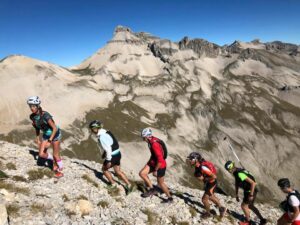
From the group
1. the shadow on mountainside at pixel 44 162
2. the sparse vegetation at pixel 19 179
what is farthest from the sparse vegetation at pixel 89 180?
the sparse vegetation at pixel 19 179

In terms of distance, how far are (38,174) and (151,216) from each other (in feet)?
23.4

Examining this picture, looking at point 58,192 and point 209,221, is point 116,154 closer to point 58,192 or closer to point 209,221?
point 58,192

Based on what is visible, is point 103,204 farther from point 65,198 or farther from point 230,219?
point 230,219

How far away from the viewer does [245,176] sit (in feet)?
59.3

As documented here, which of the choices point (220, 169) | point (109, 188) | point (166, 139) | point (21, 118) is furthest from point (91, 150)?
point (109, 188)

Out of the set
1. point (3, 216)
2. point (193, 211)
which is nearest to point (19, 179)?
point (3, 216)

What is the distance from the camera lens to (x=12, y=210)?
13.3m

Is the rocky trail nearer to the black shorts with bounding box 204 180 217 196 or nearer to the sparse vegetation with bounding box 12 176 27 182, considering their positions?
the sparse vegetation with bounding box 12 176 27 182

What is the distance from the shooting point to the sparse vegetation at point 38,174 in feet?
60.7

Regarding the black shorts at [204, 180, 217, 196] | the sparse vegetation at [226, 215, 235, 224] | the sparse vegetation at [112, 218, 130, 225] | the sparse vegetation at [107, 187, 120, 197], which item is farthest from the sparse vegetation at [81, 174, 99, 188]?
the sparse vegetation at [226, 215, 235, 224]

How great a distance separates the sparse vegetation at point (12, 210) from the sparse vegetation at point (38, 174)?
4.65 meters

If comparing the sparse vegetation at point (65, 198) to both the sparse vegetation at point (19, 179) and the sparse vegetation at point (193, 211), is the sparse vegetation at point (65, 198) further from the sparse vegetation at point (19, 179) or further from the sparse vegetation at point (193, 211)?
the sparse vegetation at point (193, 211)

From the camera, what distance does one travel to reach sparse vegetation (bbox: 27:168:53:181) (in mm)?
18498

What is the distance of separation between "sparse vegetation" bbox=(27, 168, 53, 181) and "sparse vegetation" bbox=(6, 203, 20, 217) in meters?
4.65
